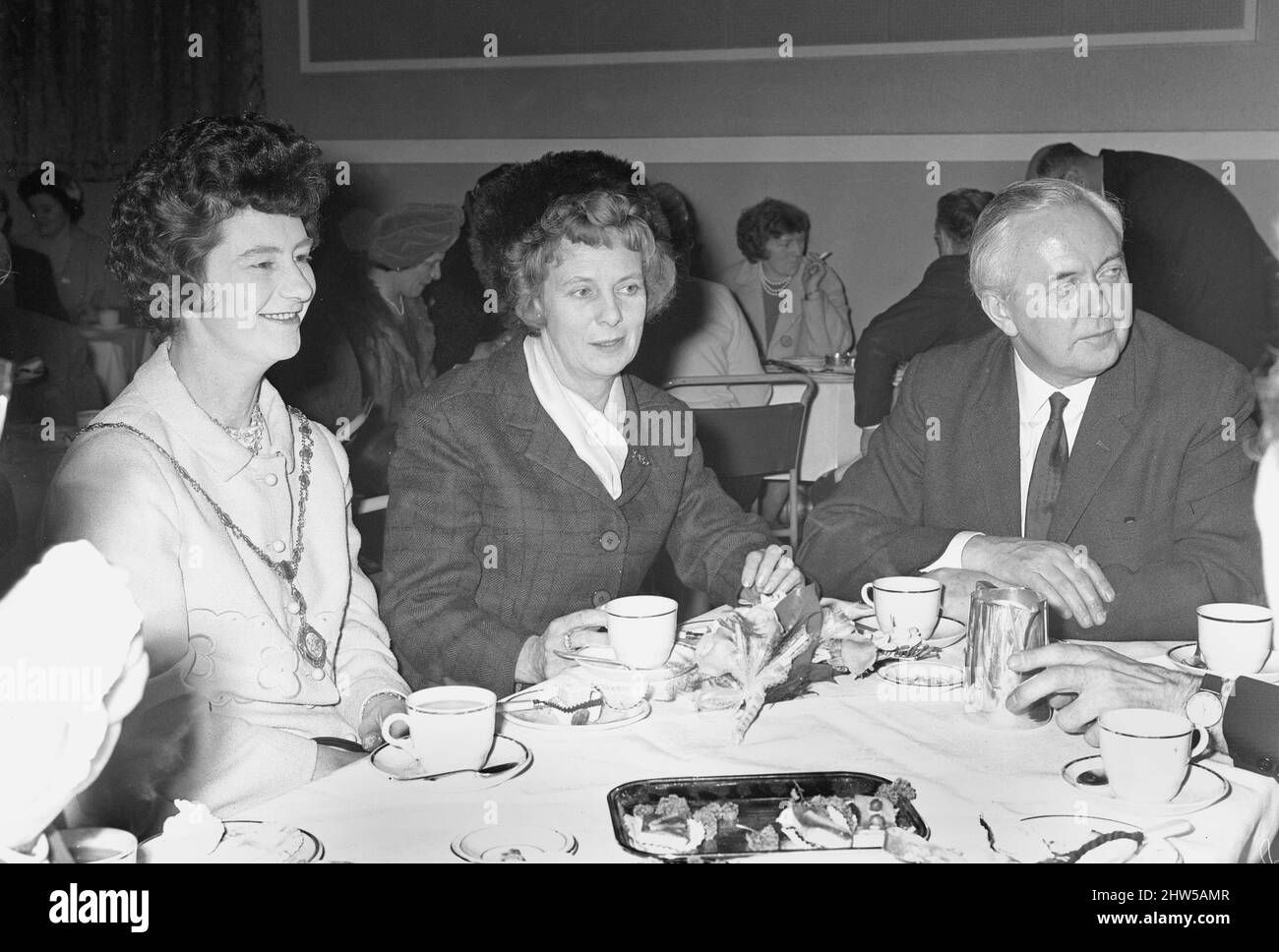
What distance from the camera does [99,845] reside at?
0.92m

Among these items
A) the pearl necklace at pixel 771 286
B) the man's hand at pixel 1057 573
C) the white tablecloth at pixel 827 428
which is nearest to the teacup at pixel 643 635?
the man's hand at pixel 1057 573

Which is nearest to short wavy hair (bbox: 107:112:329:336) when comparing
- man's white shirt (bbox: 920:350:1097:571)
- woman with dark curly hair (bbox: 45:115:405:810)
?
woman with dark curly hair (bbox: 45:115:405:810)

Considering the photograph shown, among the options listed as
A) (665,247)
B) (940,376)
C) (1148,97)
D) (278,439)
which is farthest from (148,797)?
(1148,97)

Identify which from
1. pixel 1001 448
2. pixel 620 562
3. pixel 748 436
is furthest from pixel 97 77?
pixel 1001 448

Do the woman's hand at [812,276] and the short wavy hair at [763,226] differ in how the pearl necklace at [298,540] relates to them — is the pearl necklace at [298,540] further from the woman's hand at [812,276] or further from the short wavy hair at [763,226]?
the woman's hand at [812,276]

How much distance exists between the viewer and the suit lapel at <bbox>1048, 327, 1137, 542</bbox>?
1998 millimetres

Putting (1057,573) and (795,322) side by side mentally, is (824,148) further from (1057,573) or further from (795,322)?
(1057,573)

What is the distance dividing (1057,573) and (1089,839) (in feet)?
2.48

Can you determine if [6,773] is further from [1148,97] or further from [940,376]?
[1148,97]

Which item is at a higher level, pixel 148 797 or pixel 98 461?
pixel 98 461

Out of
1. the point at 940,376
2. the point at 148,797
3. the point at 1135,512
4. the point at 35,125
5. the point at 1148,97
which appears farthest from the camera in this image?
the point at 35,125

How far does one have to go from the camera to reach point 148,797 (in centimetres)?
153

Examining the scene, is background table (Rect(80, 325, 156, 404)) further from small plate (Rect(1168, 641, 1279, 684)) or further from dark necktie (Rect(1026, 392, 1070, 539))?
small plate (Rect(1168, 641, 1279, 684))
